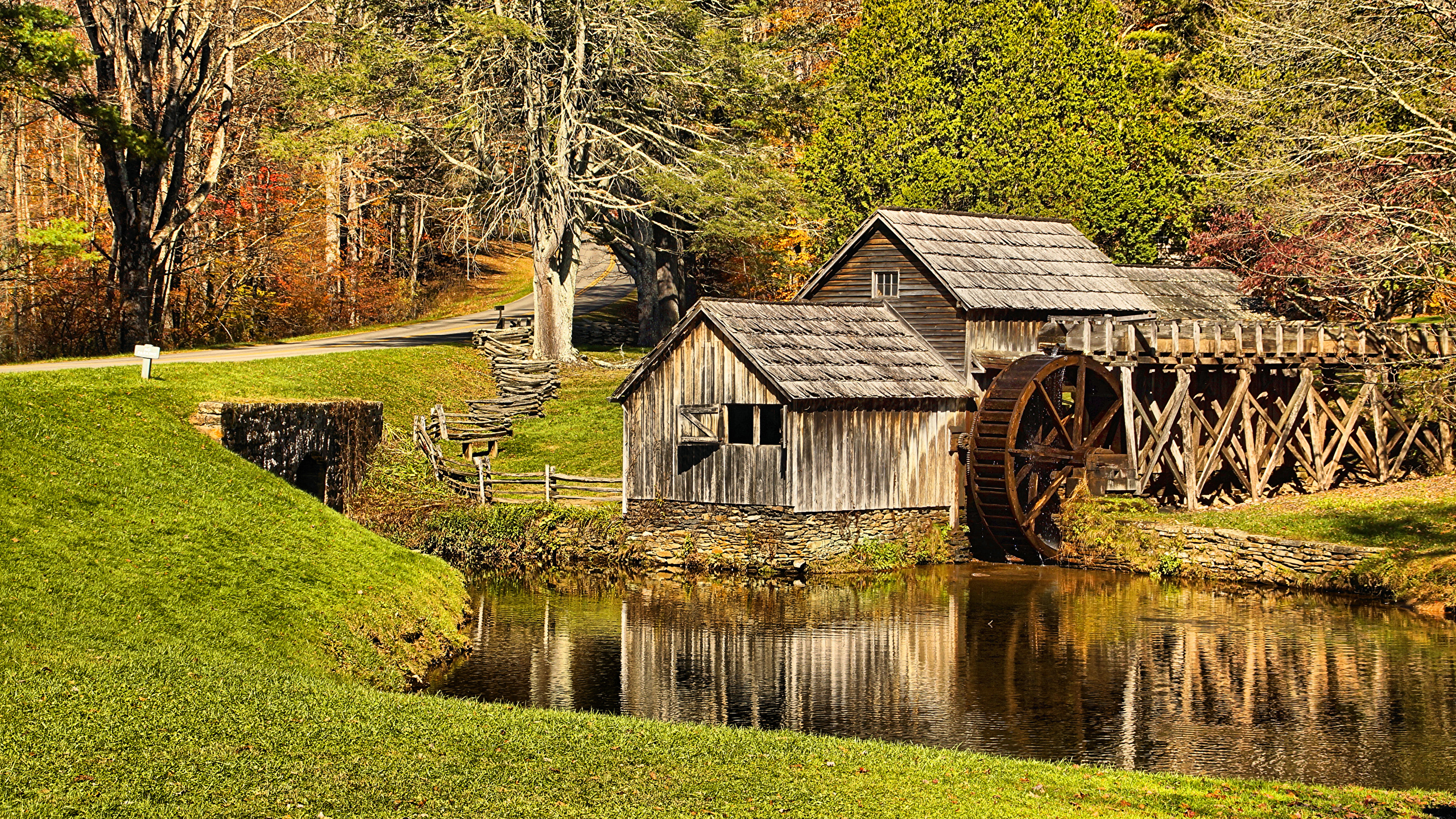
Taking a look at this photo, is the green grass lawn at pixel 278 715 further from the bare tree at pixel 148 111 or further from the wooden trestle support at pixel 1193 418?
the bare tree at pixel 148 111

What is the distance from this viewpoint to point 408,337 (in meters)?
48.9

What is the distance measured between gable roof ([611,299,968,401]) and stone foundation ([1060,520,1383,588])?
4.68 meters

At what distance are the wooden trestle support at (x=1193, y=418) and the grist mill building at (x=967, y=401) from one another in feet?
0.21

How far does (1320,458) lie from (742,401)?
48.2 ft

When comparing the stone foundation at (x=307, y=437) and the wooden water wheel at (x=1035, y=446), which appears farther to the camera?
the wooden water wheel at (x=1035, y=446)

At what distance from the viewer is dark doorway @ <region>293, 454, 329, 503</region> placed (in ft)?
97.3

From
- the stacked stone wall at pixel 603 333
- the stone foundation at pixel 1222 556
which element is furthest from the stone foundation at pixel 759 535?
the stacked stone wall at pixel 603 333

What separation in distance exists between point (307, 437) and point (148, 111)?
1580 centimetres

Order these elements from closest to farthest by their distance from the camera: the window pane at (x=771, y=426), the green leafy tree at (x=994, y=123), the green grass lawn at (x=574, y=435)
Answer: the window pane at (x=771, y=426) < the green grass lawn at (x=574, y=435) < the green leafy tree at (x=994, y=123)

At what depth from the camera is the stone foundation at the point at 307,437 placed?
2506 cm

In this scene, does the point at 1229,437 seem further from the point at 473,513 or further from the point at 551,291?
the point at 551,291

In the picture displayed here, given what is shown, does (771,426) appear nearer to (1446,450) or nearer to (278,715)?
(1446,450)

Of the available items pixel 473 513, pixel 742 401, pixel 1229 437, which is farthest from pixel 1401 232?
pixel 473 513

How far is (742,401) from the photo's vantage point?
98.1 ft
